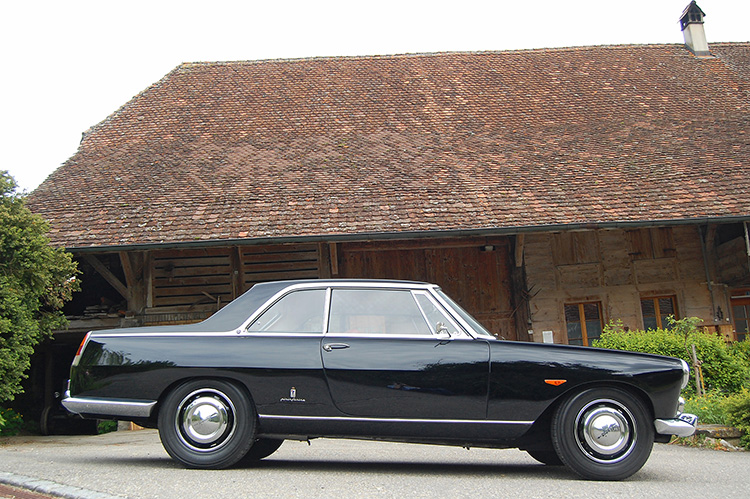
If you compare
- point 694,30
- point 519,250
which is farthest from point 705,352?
point 694,30

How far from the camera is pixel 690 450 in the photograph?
7.10 meters

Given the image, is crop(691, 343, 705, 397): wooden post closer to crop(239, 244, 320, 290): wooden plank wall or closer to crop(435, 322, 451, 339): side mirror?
crop(435, 322, 451, 339): side mirror

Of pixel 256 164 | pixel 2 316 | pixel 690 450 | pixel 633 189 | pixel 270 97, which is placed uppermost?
pixel 270 97

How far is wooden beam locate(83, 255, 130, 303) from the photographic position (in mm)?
11602

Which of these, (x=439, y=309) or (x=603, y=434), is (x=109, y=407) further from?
(x=603, y=434)

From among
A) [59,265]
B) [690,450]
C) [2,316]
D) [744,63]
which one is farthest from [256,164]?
[744,63]

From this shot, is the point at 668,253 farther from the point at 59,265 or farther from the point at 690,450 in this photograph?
the point at 59,265

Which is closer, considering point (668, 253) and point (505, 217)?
point (505, 217)

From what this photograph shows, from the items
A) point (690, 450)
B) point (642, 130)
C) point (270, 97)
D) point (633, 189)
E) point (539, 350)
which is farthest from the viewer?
point (270, 97)

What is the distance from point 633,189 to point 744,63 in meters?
8.31

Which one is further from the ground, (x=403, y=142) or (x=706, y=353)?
(x=403, y=142)

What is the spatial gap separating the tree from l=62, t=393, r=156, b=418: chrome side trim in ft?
13.2

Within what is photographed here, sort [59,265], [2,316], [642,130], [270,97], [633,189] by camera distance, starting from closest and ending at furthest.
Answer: [2,316]
[59,265]
[633,189]
[642,130]
[270,97]

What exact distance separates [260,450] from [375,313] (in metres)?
1.57
